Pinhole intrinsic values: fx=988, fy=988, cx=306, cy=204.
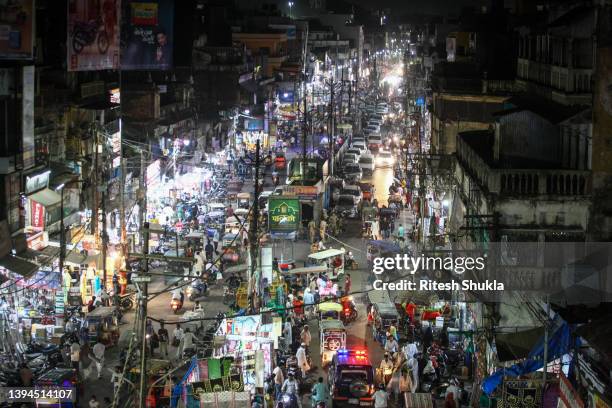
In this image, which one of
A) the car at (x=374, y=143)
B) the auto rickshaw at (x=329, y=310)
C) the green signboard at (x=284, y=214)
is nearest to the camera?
the auto rickshaw at (x=329, y=310)

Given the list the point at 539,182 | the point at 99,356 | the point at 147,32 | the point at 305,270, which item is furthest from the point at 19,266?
the point at 147,32

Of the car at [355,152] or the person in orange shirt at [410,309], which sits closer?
the person in orange shirt at [410,309]

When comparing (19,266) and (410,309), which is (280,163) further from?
(19,266)

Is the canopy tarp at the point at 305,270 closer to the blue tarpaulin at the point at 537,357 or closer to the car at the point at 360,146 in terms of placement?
the blue tarpaulin at the point at 537,357

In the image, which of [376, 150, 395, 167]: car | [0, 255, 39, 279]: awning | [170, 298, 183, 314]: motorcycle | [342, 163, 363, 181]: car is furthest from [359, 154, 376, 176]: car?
[0, 255, 39, 279]: awning

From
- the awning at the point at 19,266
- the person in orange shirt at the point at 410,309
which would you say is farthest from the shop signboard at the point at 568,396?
the awning at the point at 19,266

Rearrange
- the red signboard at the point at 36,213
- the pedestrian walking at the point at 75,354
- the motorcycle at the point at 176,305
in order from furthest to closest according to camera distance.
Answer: the red signboard at the point at 36,213, the motorcycle at the point at 176,305, the pedestrian walking at the point at 75,354
